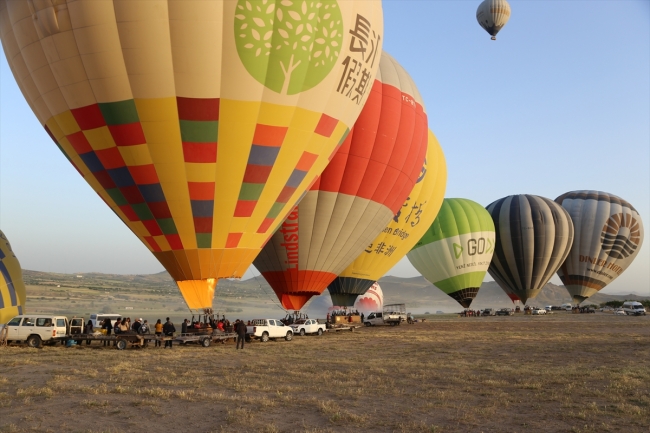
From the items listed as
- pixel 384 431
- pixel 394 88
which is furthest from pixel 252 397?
pixel 394 88

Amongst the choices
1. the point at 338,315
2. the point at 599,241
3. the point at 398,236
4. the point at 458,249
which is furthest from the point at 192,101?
the point at 599,241

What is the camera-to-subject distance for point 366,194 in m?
25.0

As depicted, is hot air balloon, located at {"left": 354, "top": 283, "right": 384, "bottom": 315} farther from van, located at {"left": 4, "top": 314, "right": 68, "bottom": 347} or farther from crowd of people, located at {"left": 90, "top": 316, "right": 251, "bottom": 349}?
van, located at {"left": 4, "top": 314, "right": 68, "bottom": 347}

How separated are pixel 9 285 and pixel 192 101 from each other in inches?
552

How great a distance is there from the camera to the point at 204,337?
20578 mm

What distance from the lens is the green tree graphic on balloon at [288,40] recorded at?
15008 mm

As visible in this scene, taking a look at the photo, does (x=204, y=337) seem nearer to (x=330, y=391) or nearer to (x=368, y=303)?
(x=330, y=391)

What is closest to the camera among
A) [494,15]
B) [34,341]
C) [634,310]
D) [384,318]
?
[34,341]

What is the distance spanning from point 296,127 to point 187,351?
803cm

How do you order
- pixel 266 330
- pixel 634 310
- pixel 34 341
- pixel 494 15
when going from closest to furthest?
pixel 34 341
pixel 266 330
pixel 494 15
pixel 634 310

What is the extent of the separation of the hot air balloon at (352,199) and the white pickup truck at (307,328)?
1035 millimetres

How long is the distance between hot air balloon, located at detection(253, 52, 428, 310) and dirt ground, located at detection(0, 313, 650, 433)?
774 cm

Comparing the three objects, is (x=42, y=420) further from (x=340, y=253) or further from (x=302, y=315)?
(x=302, y=315)

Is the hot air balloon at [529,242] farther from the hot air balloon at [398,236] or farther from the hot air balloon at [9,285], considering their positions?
the hot air balloon at [9,285]
